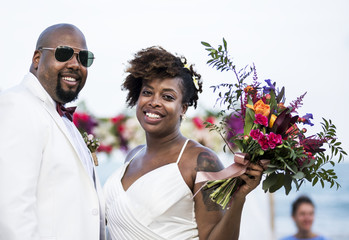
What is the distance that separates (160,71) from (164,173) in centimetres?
90

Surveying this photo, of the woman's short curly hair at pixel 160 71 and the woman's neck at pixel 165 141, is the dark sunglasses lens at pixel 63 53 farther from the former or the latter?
the woman's neck at pixel 165 141

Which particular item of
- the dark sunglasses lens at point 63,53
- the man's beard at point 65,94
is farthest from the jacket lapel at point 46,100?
the dark sunglasses lens at point 63,53

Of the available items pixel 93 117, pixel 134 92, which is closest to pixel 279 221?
pixel 93 117

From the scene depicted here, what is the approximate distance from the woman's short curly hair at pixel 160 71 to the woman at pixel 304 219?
398 centimetres

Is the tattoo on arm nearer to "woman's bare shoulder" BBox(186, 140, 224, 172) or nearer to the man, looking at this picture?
"woman's bare shoulder" BBox(186, 140, 224, 172)

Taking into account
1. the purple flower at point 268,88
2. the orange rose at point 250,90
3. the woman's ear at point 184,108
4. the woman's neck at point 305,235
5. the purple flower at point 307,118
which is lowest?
the woman's neck at point 305,235

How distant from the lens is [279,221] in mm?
30125

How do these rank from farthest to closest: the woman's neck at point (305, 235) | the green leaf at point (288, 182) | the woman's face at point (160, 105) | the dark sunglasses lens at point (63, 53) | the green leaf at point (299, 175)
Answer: the woman's neck at point (305, 235) < the woman's face at point (160, 105) < the dark sunglasses lens at point (63, 53) < the green leaf at point (288, 182) < the green leaf at point (299, 175)

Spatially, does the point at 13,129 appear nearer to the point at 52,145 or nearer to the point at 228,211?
the point at 52,145

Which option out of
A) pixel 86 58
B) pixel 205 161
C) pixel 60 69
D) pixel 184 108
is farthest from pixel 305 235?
pixel 60 69

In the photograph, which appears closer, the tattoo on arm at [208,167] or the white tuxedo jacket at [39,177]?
the white tuxedo jacket at [39,177]

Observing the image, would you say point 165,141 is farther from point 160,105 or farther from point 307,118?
point 307,118

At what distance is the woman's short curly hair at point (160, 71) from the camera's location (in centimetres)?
443

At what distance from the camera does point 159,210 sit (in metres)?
4.16
